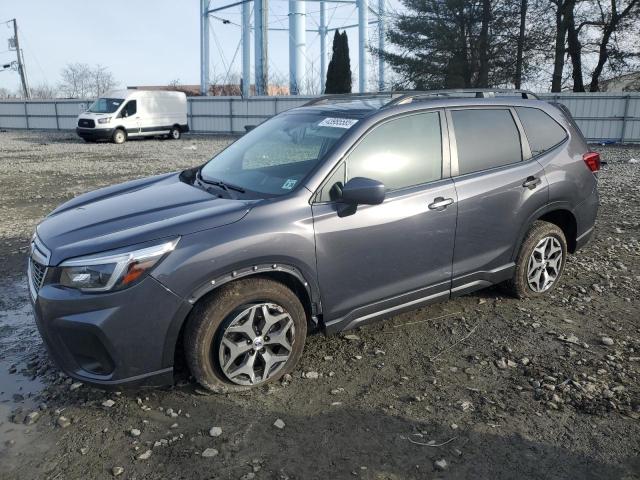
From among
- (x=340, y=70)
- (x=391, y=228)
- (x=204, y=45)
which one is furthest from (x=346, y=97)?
(x=204, y=45)

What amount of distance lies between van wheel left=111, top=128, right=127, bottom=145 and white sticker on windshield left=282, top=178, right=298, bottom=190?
2342cm

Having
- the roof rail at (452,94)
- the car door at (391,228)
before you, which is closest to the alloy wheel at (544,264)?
the car door at (391,228)

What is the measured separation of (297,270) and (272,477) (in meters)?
1.23

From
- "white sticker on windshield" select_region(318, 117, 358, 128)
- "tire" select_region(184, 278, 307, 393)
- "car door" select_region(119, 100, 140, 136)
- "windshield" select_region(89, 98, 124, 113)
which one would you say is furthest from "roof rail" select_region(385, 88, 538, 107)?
"windshield" select_region(89, 98, 124, 113)

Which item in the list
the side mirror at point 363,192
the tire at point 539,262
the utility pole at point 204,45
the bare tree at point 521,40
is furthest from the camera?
the utility pole at point 204,45

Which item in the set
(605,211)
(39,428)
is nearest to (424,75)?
(605,211)

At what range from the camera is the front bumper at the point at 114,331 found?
294 centimetres

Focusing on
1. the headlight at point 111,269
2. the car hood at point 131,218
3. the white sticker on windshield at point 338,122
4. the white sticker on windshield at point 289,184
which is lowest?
the headlight at point 111,269

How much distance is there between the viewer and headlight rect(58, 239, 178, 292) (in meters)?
2.95

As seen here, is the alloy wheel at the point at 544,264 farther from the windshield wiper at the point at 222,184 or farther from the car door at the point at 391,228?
the windshield wiper at the point at 222,184

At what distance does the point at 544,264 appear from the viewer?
486 centimetres

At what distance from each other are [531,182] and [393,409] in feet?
7.75

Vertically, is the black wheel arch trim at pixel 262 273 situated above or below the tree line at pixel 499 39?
below

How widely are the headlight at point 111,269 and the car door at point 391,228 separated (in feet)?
3.41
